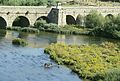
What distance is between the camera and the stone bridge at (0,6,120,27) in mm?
78688

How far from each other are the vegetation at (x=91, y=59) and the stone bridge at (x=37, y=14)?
1748 cm

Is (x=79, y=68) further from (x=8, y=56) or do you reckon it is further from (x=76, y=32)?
(x=76, y=32)

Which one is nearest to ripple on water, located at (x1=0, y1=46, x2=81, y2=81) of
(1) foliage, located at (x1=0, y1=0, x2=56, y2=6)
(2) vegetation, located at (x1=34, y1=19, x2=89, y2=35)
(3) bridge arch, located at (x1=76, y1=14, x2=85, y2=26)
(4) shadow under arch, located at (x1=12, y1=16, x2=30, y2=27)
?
(2) vegetation, located at (x1=34, y1=19, x2=89, y2=35)

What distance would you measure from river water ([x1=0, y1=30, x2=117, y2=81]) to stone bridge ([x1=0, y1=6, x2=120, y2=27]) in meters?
4.27

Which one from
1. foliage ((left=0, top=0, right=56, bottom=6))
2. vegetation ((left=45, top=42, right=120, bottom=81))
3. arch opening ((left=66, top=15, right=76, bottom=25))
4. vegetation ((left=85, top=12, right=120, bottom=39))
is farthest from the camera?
foliage ((left=0, top=0, right=56, bottom=6))

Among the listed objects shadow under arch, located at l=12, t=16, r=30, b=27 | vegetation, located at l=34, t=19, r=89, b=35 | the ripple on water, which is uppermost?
shadow under arch, located at l=12, t=16, r=30, b=27

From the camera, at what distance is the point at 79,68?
5191 centimetres

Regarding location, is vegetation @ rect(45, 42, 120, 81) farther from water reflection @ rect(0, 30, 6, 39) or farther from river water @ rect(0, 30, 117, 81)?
water reflection @ rect(0, 30, 6, 39)

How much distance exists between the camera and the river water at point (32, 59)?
160 ft

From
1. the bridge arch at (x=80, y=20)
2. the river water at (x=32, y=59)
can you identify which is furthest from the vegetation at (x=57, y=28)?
the bridge arch at (x=80, y=20)

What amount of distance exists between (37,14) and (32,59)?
26.6 meters

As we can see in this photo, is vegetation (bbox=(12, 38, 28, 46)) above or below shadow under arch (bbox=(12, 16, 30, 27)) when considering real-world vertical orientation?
below

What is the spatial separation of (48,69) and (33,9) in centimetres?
3105

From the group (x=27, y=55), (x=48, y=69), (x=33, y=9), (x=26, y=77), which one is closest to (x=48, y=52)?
(x=27, y=55)
